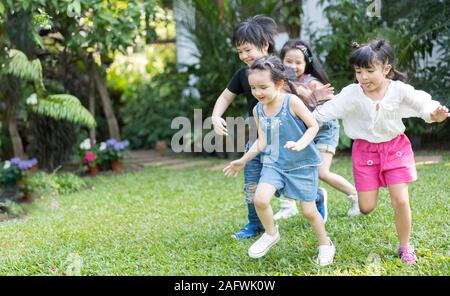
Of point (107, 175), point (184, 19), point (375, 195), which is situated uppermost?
point (184, 19)

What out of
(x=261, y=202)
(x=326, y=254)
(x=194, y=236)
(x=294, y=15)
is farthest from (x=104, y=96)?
(x=326, y=254)

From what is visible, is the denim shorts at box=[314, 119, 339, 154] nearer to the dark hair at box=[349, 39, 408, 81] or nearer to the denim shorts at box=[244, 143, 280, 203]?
the denim shorts at box=[244, 143, 280, 203]

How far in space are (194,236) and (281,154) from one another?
1.21 metres

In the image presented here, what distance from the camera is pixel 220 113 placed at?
4062 mm

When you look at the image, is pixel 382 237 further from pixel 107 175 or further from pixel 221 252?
pixel 107 175

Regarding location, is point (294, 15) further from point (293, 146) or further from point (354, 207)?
point (293, 146)

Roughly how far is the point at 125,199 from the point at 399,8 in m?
4.35

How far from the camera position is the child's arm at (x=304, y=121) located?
11.0 ft

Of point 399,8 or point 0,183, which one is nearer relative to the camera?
point 0,183

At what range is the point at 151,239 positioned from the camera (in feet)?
14.5

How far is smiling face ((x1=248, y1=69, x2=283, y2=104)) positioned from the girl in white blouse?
1.09 ft

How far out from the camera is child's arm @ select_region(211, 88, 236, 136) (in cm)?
384

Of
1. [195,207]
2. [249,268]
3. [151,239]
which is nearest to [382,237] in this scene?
[249,268]

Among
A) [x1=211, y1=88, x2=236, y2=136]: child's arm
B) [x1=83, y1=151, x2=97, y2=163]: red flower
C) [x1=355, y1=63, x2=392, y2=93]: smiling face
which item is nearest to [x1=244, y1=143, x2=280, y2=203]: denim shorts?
[x1=211, y1=88, x2=236, y2=136]: child's arm
